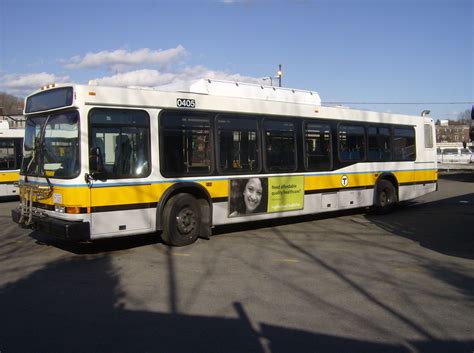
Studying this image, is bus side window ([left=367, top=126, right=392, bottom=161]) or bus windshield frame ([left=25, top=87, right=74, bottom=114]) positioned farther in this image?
bus side window ([left=367, top=126, right=392, bottom=161])

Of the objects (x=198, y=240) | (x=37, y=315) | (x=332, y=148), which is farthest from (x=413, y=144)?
(x=37, y=315)

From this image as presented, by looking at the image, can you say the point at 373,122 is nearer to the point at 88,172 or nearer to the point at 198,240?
the point at 198,240

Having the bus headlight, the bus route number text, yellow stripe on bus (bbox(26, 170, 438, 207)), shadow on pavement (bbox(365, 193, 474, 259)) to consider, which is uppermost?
the bus route number text

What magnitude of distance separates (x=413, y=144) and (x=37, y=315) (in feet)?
41.5

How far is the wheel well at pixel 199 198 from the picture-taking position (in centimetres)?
898

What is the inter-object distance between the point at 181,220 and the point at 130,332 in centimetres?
446

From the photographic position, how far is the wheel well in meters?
8.98

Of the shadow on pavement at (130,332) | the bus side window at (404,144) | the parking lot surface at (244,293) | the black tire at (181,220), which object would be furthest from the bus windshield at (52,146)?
the bus side window at (404,144)

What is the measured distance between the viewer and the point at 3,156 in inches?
723

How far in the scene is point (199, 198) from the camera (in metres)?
9.70

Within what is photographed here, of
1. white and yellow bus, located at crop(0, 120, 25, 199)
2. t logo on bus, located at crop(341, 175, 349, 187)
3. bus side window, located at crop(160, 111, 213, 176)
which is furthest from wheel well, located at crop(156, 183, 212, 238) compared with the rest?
white and yellow bus, located at crop(0, 120, 25, 199)

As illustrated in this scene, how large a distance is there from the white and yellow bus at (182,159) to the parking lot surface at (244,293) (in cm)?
70

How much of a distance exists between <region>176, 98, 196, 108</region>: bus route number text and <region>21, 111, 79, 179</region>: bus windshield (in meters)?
2.03

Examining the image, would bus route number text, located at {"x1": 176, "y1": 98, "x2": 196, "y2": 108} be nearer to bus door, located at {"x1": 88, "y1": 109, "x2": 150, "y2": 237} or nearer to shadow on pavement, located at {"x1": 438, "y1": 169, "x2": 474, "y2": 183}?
bus door, located at {"x1": 88, "y1": 109, "x2": 150, "y2": 237}
